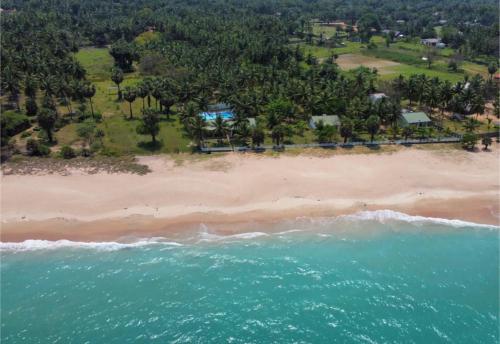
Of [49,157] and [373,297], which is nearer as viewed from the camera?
[373,297]

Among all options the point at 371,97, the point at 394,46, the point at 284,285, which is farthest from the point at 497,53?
the point at 284,285

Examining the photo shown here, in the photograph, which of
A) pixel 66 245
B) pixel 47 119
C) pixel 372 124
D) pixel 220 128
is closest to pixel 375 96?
pixel 372 124

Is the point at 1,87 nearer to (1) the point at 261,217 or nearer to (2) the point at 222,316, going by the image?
(1) the point at 261,217

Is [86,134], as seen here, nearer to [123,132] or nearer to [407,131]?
[123,132]

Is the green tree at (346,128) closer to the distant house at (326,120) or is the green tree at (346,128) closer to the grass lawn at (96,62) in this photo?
the distant house at (326,120)

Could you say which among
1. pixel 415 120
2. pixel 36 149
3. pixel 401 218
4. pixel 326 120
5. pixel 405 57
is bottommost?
pixel 401 218

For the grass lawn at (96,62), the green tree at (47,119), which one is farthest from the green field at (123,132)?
the grass lawn at (96,62)
